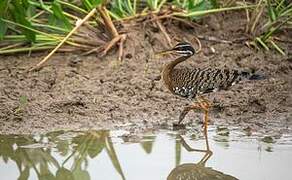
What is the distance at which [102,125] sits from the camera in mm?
6629

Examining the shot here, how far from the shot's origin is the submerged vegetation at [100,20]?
779cm

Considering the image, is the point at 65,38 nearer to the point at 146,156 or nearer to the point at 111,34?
the point at 111,34

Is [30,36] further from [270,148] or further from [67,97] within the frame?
[270,148]

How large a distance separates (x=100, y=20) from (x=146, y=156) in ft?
8.52

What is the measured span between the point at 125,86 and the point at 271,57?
1568 millimetres

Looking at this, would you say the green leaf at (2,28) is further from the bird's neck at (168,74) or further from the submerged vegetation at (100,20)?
the bird's neck at (168,74)

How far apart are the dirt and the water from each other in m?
0.26

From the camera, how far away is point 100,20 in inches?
319

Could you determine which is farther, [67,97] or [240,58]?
[240,58]

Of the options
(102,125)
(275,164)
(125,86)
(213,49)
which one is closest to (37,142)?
(102,125)

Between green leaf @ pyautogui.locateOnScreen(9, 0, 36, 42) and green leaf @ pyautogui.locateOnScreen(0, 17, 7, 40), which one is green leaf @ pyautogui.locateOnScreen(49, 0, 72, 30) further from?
green leaf @ pyautogui.locateOnScreen(0, 17, 7, 40)

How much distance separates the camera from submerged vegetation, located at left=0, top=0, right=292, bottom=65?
7789 mm

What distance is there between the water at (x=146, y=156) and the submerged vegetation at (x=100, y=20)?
1702 mm

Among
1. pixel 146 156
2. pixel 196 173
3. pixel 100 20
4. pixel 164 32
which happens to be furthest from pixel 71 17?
pixel 196 173
